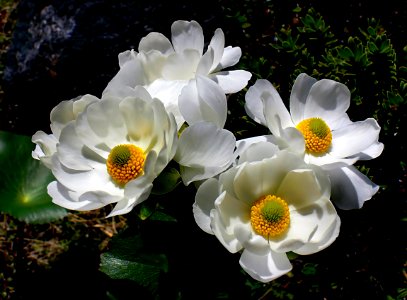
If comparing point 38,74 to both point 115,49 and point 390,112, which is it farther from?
point 390,112

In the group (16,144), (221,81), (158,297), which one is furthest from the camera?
(16,144)

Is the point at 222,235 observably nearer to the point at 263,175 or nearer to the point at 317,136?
the point at 263,175

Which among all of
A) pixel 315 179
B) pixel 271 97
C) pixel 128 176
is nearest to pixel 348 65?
pixel 271 97

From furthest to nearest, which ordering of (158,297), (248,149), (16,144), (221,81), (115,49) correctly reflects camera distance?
(115,49) < (16,144) < (158,297) < (221,81) < (248,149)

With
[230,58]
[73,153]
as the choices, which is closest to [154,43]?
[230,58]

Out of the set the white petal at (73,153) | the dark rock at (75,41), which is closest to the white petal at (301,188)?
the white petal at (73,153)

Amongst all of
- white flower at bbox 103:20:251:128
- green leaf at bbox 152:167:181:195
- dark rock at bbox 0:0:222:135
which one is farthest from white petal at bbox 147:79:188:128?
dark rock at bbox 0:0:222:135

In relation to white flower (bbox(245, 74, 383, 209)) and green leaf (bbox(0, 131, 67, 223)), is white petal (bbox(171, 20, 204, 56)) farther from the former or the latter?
green leaf (bbox(0, 131, 67, 223))
